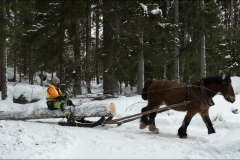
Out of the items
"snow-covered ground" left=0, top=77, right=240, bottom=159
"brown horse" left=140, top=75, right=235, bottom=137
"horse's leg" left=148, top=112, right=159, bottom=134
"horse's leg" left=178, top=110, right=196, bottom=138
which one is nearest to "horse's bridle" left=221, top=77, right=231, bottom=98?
"brown horse" left=140, top=75, right=235, bottom=137

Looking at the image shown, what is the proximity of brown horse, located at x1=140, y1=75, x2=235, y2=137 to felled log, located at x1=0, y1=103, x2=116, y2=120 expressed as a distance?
1.12 metres

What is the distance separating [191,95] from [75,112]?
11.5 feet

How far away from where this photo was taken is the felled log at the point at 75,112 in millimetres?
7254

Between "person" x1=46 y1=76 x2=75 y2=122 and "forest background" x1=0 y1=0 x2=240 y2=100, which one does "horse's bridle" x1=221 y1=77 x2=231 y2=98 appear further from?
"forest background" x1=0 y1=0 x2=240 y2=100

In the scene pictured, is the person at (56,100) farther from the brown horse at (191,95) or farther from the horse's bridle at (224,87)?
the horse's bridle at (224,87)

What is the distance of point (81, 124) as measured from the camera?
289 inches

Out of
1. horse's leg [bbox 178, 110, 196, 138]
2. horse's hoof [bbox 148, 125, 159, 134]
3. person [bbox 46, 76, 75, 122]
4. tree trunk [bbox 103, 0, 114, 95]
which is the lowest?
horse's hoof [bbox 148, 125, 159, 134]

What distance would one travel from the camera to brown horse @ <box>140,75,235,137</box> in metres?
6.32

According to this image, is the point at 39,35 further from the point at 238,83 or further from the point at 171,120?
the point at 238,83

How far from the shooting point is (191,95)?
257 inches

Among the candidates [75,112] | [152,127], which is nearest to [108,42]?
[75,112]

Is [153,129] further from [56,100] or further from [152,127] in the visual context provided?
[56,100]

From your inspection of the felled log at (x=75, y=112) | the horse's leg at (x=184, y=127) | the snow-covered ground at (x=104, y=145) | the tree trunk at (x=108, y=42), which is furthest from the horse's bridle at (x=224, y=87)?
the tree trunk at (x=108, y=42)

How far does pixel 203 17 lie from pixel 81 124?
9062 mm
